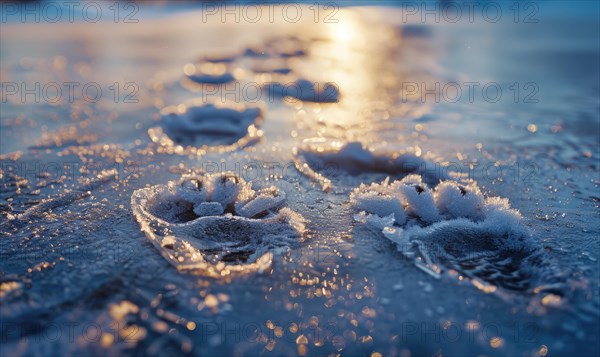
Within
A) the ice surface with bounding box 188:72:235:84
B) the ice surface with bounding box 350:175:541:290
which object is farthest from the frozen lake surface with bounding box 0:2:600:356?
the ice surface with bounding box 188:72:235:84

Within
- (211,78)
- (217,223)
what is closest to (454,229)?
(217,223)

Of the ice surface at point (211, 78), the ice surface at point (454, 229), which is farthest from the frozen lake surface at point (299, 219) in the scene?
the ice surface at point (211, 78)

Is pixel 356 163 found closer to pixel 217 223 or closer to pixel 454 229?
pixel 454 229

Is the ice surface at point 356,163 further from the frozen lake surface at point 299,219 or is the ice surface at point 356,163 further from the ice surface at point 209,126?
the ice surface at point 209,126

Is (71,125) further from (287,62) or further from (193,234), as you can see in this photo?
(287,62)

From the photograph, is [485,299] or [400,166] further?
Answer: [400,166]

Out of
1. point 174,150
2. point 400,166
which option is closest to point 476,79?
point 400,166
